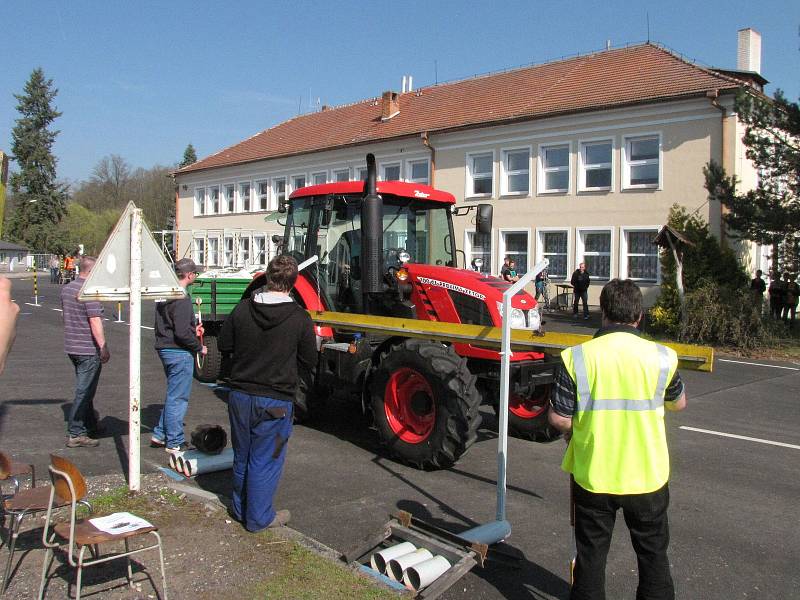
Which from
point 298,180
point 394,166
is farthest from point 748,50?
point 298,180

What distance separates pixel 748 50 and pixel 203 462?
2345 centimetres

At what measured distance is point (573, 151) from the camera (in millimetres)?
23047

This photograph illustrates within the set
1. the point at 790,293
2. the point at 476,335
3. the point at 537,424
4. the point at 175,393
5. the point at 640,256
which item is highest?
the point at 640,256

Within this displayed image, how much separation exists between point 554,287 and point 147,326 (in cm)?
1264

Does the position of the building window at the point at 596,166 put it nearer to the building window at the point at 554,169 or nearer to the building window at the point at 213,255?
the building window at the point at 554,169

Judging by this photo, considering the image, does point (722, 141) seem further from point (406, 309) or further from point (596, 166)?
point (406, 309)

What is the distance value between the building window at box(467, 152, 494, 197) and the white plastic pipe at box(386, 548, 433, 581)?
22.2 meters

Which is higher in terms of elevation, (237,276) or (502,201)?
(502,201)

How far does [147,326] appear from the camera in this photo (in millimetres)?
18547

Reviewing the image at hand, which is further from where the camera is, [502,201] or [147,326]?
[502,201]

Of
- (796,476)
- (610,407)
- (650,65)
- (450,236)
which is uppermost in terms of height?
(650,65)

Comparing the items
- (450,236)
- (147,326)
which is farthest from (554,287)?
(450,236)

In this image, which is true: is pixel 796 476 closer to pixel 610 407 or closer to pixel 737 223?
pixel 610 407

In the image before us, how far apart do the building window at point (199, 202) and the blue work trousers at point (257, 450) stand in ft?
124
